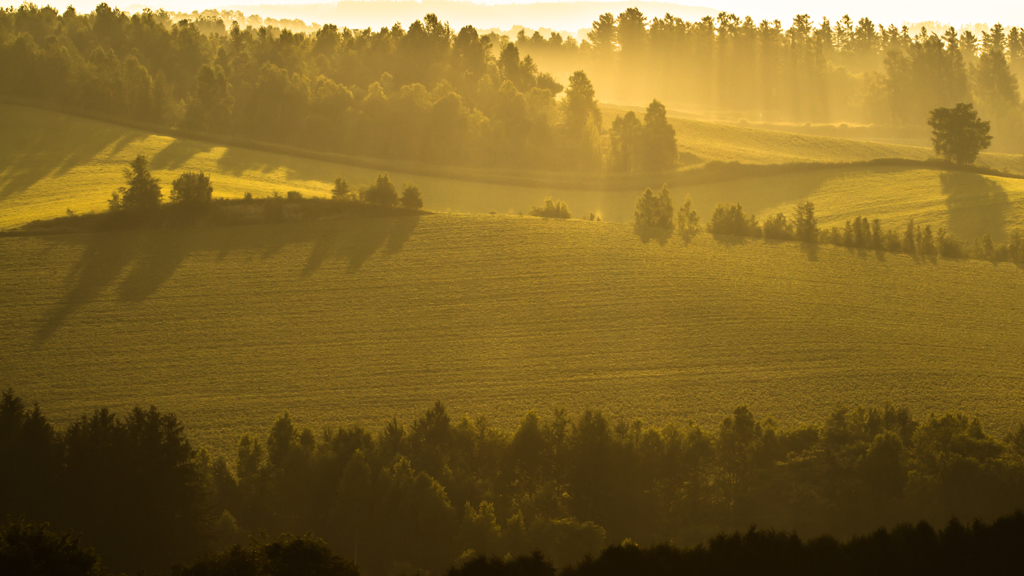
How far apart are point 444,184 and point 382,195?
21.3 m

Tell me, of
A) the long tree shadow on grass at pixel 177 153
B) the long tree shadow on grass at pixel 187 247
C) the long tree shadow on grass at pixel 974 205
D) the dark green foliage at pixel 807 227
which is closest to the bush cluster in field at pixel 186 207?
the long tree shadow on grass at pixel 187 247

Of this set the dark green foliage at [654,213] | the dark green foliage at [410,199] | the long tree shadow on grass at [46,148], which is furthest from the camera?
the long tree shadow on grass at [46,148]

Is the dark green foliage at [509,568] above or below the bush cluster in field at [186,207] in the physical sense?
below

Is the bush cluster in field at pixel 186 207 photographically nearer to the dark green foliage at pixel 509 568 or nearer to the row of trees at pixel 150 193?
the row of trees at pixel 150 193

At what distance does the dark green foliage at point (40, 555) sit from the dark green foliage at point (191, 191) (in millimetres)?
33143

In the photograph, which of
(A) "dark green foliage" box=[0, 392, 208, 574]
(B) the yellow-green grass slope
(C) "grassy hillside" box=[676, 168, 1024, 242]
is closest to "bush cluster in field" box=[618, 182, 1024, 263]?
(C) "grassy hillside" box=[676, 168, 1024, 242]

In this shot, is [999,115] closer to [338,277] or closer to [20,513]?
[338,277]

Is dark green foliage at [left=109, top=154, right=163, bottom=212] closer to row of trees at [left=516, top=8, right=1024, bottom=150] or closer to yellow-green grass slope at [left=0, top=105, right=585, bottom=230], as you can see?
yellow-green grass slope at [left=0, top=105, right=585, bottom=230]

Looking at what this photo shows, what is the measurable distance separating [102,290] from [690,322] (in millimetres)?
30141

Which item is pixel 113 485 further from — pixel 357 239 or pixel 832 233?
pixel 832 233

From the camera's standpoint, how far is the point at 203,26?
169375mm

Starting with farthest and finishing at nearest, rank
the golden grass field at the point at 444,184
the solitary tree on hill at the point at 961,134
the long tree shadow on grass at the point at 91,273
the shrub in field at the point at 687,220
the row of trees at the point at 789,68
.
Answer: the row of trees at the point at 789,68
the solitary tree on hill at the point at 961,134
the golden grass field at the point at 444,184
the shrub in field at the point at 687,220
the long tree shadow on grass at the point at 91,273

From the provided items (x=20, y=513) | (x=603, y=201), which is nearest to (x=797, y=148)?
(x=603, y=201)

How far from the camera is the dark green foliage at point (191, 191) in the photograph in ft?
160
